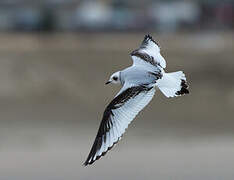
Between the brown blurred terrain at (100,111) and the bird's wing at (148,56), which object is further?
the brown blurred terrain at (100,111)

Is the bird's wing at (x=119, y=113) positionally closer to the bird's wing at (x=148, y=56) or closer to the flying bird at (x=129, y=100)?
the flying bird at (x=129, y=100)

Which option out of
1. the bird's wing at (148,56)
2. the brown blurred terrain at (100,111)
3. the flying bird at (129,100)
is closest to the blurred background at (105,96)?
the brown blurred terrain at (100,111)

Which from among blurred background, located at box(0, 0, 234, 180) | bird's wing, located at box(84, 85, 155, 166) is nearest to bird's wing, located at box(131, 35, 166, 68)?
bird's wing, located at box(84, 85, 155, 166)

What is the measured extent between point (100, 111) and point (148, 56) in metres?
8.72

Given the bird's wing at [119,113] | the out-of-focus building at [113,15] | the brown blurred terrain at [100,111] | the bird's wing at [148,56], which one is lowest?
the bird's wing at [119,113]

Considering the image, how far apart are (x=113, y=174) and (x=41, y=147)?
132 inches

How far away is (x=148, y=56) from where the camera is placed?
907 centimetres

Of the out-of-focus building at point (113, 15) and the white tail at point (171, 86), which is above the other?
the out-of-focus building at point (113, 15)

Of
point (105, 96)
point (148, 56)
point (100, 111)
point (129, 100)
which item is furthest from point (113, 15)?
point (129, 100)

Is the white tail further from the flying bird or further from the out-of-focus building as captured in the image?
the out-of-focus building

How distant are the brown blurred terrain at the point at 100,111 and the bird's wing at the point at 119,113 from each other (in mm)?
2064

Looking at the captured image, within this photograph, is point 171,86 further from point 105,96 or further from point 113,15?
point 113,15

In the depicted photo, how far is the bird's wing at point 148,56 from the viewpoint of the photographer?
8898 millimetres

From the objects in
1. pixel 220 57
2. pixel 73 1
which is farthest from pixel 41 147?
pixel 73 1
